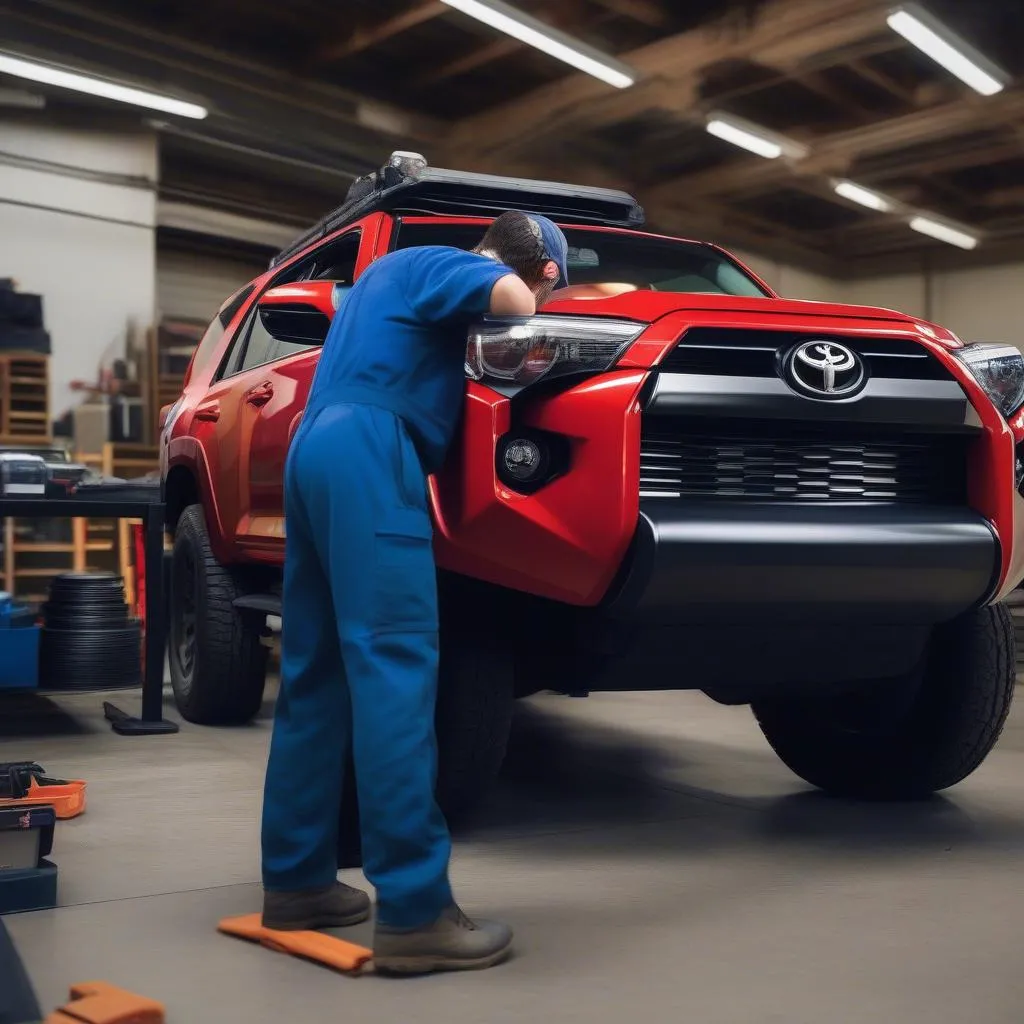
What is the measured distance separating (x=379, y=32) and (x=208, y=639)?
679 cm

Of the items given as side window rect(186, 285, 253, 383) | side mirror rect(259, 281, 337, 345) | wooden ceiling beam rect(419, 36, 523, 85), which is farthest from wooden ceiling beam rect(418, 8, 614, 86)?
side mirror rect(259, 281, 337, 345)

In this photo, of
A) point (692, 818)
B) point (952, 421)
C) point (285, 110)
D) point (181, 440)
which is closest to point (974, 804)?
point (692, 818)

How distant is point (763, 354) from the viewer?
277 centimetres

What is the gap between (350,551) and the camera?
7.44 ft

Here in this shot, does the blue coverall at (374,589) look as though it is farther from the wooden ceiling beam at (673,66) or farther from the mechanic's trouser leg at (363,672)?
the wooden ceiling beam at (673,66)

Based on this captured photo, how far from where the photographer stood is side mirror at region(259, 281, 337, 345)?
309cm

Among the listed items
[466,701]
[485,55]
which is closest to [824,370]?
[466,701]

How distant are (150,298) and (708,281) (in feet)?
27.4

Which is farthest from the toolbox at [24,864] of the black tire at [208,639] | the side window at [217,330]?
the side window at [217,330]

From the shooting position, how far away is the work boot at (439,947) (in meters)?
2.18

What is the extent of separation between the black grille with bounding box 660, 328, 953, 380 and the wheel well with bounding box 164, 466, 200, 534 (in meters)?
2.70

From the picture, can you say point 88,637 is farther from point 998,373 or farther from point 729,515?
point 998,373

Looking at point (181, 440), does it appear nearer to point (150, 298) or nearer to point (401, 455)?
point (401, 455)

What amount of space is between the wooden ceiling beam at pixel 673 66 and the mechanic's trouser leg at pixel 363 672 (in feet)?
26.4
